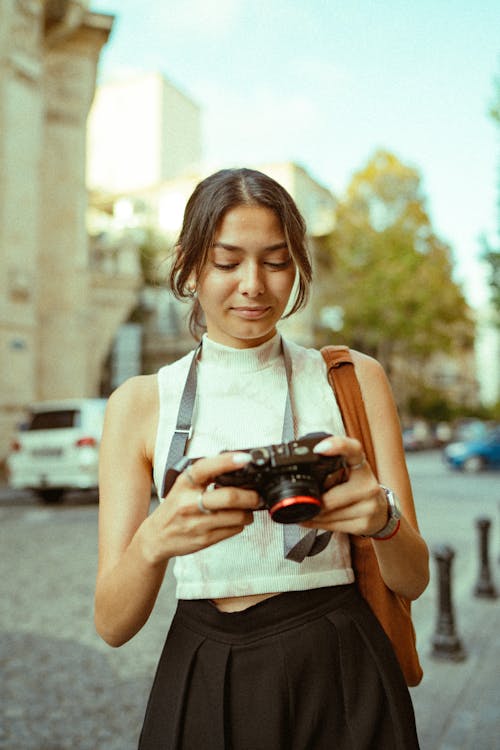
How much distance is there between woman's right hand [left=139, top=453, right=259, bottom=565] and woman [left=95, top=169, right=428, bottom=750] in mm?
59

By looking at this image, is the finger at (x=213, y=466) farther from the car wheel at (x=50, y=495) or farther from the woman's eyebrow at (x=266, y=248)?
the car wheel at (x=50, y=495)

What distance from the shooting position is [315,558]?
1518 mm

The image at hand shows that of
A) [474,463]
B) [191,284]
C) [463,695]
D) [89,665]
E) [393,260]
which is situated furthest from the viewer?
[393,260]

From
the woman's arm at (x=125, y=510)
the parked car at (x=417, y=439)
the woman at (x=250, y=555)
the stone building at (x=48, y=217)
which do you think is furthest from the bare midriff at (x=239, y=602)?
the parked car at (x=417, y=439)

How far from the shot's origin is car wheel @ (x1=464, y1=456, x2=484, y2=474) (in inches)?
966

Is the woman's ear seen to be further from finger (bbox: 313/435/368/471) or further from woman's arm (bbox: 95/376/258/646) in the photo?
finger (bbox: 313/435/368/471)

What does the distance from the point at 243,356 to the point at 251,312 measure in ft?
0.33

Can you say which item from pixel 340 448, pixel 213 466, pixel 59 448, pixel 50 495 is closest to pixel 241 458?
pixel 213 466

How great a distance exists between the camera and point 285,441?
149 centimetres

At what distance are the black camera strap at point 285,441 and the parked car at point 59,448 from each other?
11117 millimetres

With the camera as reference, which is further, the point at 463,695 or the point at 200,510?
the point at 463,695

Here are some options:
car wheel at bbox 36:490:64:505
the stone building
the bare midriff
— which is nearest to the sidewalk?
the bare midriff

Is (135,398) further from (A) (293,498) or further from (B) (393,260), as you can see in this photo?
(B) (393,260)

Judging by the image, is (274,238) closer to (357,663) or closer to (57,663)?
(357,663)
